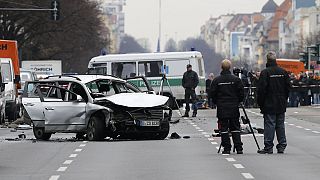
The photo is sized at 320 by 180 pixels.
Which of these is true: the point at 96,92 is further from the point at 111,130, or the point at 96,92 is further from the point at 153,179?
the point at 153,179

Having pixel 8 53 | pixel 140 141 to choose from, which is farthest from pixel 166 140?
pixel 8 53

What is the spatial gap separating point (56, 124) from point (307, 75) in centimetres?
3006

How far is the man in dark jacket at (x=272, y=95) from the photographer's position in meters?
20.5

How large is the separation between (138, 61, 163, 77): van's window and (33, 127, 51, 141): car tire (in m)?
23.3

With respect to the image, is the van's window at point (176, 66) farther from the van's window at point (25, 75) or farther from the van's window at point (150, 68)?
the van's window at point (25, 75)

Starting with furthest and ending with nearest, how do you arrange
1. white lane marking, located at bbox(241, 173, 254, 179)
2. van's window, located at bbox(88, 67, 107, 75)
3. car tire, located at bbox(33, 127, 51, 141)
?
1. van's window, located at bbox(88, 67, 107, 75)
2. car tire, located at bbox(33, 127, 51, 141)
3. white lane marking, located at bbox(241, 173, 254, 179)

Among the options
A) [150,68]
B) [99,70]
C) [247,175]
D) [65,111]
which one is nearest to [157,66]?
[150,68]

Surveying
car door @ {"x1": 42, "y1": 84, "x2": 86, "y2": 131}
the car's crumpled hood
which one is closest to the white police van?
car door @ {"x1": 42, "y1": 84, "x2": 86, "y2": 131}

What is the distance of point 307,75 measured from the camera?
54406 mm

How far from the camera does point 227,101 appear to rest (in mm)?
20609

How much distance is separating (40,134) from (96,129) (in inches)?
85.4

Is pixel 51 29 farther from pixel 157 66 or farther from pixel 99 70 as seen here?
pixel 157 66

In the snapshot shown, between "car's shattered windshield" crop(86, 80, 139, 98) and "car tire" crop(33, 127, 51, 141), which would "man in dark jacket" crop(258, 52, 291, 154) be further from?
"car tire" crop(33, 127, 51, 141)

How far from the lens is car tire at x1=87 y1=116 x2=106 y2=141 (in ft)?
A: 82.3
